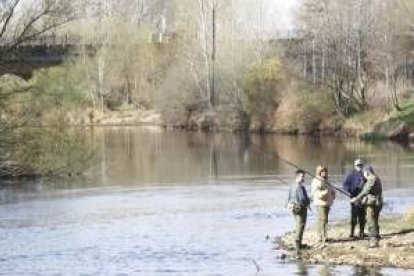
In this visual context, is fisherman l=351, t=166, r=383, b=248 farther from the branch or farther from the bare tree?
the branch

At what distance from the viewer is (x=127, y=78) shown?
113438mm

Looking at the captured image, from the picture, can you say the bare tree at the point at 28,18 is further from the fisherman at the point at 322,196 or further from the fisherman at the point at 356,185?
the fisherman at the point at 356,185

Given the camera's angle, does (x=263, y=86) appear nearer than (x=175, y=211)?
No

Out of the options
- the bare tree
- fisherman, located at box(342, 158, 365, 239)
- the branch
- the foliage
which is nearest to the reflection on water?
the foliage

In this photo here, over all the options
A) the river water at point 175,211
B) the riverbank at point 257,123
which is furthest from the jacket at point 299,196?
the riverbank at point 257,123

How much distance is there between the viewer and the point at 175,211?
3834cm

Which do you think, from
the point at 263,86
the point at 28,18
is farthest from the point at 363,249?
the point at 263,86

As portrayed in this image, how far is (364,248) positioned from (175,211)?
15.0 metres

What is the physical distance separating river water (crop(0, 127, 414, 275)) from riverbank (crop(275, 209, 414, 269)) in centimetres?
62

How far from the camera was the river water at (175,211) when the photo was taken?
25812 mm

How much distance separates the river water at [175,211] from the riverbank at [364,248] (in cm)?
62

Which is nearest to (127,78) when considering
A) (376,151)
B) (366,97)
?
(366,97)

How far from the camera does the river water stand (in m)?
25.8

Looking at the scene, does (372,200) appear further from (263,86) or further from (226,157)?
(263,86)
